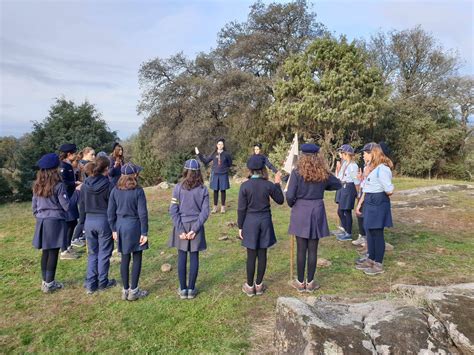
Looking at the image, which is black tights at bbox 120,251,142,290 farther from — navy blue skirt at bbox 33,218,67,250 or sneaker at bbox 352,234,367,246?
sneaker at bbox 352,234,367,246

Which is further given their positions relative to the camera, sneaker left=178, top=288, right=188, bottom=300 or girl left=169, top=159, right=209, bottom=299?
sneaker left=178, top=288, right=188, bottom=300

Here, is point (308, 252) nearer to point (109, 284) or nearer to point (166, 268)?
point (166, 268)

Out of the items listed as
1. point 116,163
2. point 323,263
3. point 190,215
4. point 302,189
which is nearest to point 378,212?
point 323,263

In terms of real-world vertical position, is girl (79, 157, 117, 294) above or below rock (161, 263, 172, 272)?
above


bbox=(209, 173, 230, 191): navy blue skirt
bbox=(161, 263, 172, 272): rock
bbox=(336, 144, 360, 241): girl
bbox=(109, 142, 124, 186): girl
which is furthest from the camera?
bbox=(209, 173, 230, 191): navy blue skirt

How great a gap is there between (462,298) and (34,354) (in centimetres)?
456

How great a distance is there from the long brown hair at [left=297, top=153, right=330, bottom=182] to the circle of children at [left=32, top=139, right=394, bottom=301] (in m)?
0.01

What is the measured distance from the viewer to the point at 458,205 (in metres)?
10.4

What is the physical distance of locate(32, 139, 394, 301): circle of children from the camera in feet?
15.2

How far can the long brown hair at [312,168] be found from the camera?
457 cm

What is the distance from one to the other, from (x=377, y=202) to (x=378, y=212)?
0.16m

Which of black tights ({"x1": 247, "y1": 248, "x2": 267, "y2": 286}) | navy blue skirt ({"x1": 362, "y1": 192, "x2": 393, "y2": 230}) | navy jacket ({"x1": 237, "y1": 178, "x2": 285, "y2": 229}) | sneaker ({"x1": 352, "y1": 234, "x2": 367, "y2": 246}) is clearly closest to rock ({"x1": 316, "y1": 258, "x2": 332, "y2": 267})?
navy blue skirt ({"x1": 362, "y1": 192, "x2": 393, "y2": 230})

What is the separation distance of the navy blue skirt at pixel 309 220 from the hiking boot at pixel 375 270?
1.39 metres

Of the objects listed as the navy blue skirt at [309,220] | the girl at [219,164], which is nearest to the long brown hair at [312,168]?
the navy blue skirt at [309,220]
